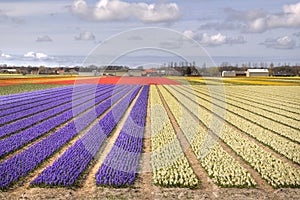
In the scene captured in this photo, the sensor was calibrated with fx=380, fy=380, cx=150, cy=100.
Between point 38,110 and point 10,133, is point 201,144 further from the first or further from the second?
point 38,110

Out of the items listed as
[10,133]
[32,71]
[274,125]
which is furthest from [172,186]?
[32,71]

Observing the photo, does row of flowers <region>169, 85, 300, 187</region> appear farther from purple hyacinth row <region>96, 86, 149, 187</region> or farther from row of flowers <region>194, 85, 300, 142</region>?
purple hyacinth row <region>96, 86, 149, 187</region>

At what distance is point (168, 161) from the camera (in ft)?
36.2

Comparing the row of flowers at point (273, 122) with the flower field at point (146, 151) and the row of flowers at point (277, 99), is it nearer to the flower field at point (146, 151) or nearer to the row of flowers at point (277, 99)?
the flower field at point (146, 151)

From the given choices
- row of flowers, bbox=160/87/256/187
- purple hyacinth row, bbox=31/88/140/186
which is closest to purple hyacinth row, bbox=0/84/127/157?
purple hyacinth row, bbox=31/88/140/186

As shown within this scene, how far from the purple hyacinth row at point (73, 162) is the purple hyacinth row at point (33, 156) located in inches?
19.7

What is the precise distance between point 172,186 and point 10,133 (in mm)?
8148

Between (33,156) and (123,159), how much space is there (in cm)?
260

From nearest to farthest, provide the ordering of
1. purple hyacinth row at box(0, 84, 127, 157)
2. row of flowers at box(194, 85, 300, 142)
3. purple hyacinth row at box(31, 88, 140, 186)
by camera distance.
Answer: purple hyacinth row at box(31, 88, 140, 186), purple hyacinth row at box(0, 84, 127, 157), row of flowers at box(194, 85, 300, 142)

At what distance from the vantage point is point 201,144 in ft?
44.3

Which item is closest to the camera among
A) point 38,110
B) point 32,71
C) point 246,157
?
point 246,157

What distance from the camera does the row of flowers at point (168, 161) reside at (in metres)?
9.17

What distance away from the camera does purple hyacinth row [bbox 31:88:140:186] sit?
8938mm

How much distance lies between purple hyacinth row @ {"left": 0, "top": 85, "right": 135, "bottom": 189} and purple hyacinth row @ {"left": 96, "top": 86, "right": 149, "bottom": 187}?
1804 millimetres
